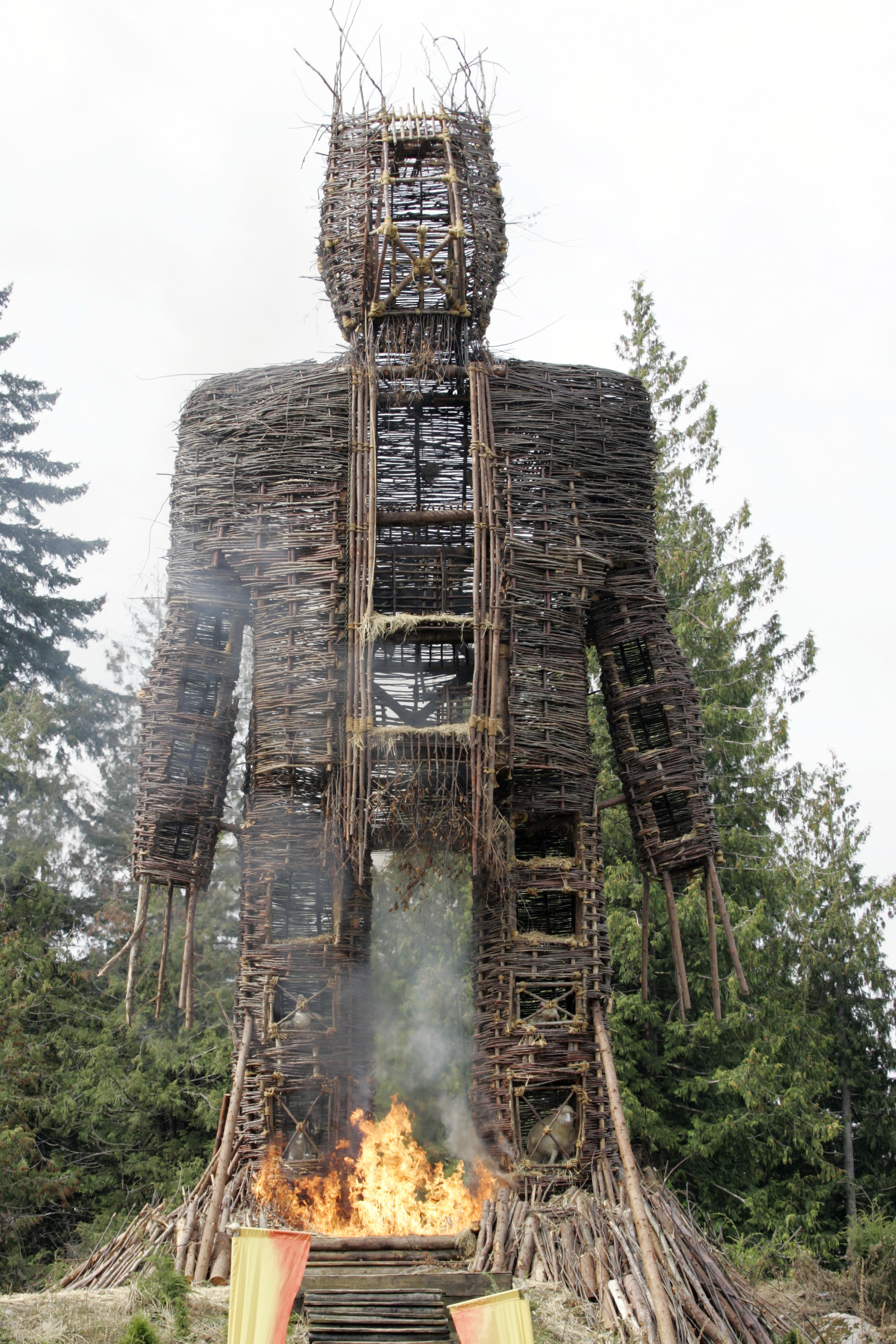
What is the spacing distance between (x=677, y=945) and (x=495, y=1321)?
4506mm

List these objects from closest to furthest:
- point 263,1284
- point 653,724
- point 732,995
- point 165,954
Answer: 1. point 263,1284
2. point 165,954
3. point 653,724
4. point 732,995

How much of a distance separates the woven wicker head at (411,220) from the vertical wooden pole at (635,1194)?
6207mm

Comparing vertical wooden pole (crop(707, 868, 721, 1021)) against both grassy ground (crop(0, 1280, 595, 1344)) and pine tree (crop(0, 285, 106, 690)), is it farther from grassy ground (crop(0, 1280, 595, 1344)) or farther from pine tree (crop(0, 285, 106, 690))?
pine tree (crop(0, 285, 106, 690))

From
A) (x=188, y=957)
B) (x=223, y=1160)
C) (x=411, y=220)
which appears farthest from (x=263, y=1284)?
(x=411, y=220)

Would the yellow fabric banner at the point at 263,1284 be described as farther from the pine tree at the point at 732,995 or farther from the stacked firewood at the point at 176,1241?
the pine tree at the point at 732,995

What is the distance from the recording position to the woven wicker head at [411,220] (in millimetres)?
10766

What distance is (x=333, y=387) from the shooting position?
10602 millimetres

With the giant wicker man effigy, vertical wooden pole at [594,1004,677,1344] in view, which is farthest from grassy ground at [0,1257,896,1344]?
the giant wicker man effigy

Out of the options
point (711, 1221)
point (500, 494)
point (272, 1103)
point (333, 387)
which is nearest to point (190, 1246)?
point (272, 1103)

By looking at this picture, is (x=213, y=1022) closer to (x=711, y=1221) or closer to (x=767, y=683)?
(x=711, y=1221)

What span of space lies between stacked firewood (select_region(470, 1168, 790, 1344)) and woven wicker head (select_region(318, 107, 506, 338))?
726cm

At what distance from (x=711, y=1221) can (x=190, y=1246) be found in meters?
8.86

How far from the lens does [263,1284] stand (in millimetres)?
5961

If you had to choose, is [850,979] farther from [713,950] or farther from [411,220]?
[411,220]
